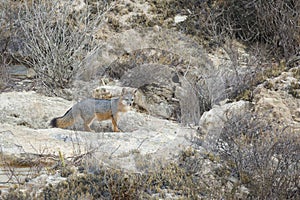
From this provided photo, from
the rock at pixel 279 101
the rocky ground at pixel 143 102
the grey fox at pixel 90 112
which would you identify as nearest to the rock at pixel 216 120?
the rocky ground at pixel 143 102

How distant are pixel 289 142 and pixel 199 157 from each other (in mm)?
1057

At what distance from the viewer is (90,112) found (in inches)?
328

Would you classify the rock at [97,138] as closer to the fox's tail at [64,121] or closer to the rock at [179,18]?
the fox's tail at [64,121]

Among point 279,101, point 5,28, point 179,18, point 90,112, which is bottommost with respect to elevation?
point 90,112

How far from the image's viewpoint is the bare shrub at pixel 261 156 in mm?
5789

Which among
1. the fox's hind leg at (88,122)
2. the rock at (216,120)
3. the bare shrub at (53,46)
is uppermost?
the bare shrub at (53,46)

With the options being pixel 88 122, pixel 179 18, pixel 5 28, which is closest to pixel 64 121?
pixel 88 122

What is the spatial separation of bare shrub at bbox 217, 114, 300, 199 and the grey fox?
1803 mm

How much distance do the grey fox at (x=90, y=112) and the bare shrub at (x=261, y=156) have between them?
1803 millimetres

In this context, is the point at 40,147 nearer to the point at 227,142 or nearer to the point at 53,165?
the point at 53,165

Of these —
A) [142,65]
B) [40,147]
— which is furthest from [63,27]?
[40,147]

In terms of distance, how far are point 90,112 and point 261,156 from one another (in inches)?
115

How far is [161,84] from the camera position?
11195 mm

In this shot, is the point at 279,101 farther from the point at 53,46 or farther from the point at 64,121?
the point at 53,46
